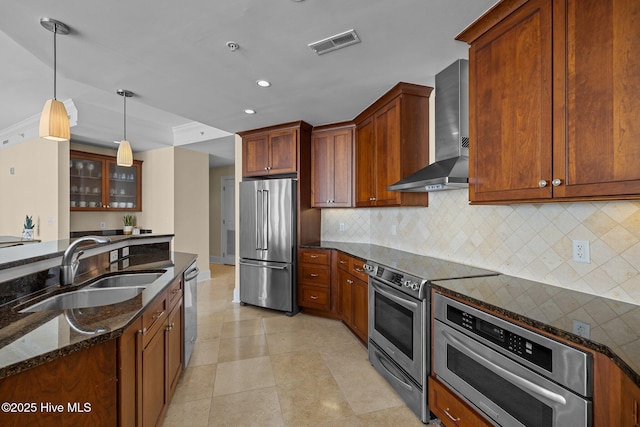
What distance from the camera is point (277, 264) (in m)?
3.96

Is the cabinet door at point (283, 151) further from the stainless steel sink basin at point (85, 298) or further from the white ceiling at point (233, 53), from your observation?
the stainless steel sink basin at point (85, 298)

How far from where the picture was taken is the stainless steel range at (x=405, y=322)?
6.30ft

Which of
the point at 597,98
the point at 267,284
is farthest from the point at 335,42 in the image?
the point at 267,284

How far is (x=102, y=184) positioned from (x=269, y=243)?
3681mm

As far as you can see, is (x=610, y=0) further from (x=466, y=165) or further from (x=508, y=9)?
(x=466, y=165)

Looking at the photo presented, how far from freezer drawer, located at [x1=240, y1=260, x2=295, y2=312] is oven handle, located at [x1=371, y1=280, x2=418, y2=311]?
1589 mm

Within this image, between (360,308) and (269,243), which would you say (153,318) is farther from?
(269,243)

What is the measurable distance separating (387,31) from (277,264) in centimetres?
289

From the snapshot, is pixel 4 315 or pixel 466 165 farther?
pixel 466 165

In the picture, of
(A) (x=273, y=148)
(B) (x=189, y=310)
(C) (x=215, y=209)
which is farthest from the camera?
(C) (x=215, y=209)

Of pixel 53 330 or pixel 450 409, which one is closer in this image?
pixel 53 330

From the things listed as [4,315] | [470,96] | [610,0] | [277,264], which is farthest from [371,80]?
[4,315]

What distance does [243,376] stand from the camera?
2.48 metres

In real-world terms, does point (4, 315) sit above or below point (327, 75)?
below
